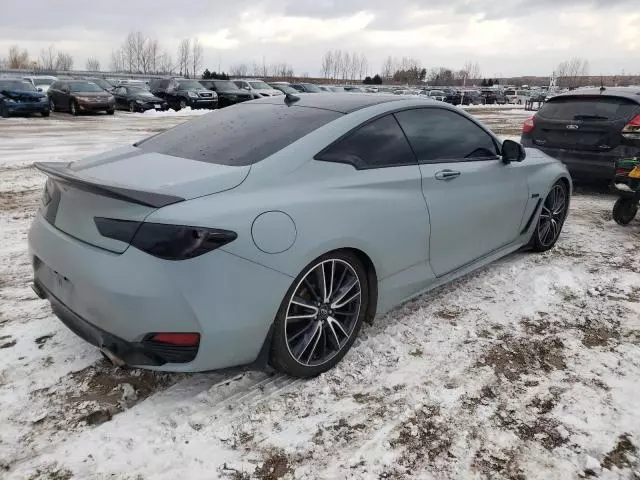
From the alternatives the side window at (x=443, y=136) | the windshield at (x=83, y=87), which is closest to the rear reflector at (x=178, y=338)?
the side window at (x=443, y=136)

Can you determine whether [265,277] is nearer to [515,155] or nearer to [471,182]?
[471,182]

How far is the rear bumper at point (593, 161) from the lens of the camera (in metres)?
6.91

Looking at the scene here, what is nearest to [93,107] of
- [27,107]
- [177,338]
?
[27,107]

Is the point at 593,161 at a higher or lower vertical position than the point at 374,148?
lower

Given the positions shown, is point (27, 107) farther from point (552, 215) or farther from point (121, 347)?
point (121, 347)

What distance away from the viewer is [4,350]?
311 cm

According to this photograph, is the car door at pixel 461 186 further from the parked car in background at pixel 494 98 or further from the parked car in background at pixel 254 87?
the parked car in background at pixel 494 98

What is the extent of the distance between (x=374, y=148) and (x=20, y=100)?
2184 centimetres

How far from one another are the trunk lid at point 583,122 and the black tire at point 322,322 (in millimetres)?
5568

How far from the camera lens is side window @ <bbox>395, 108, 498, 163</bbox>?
3.51 m

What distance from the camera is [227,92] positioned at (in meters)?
27.7

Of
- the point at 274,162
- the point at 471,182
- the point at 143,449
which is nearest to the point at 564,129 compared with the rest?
the point at 471,182

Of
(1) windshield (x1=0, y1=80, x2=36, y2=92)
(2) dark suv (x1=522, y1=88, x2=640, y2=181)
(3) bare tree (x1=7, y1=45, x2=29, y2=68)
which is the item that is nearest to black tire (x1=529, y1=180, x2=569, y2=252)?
(2) dark suv (x1=522, y1=88, x2=640, y2=181)

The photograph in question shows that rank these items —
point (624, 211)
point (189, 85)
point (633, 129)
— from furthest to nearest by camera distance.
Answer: point (189, 85)
point (633, 129)
point (624, 211)
